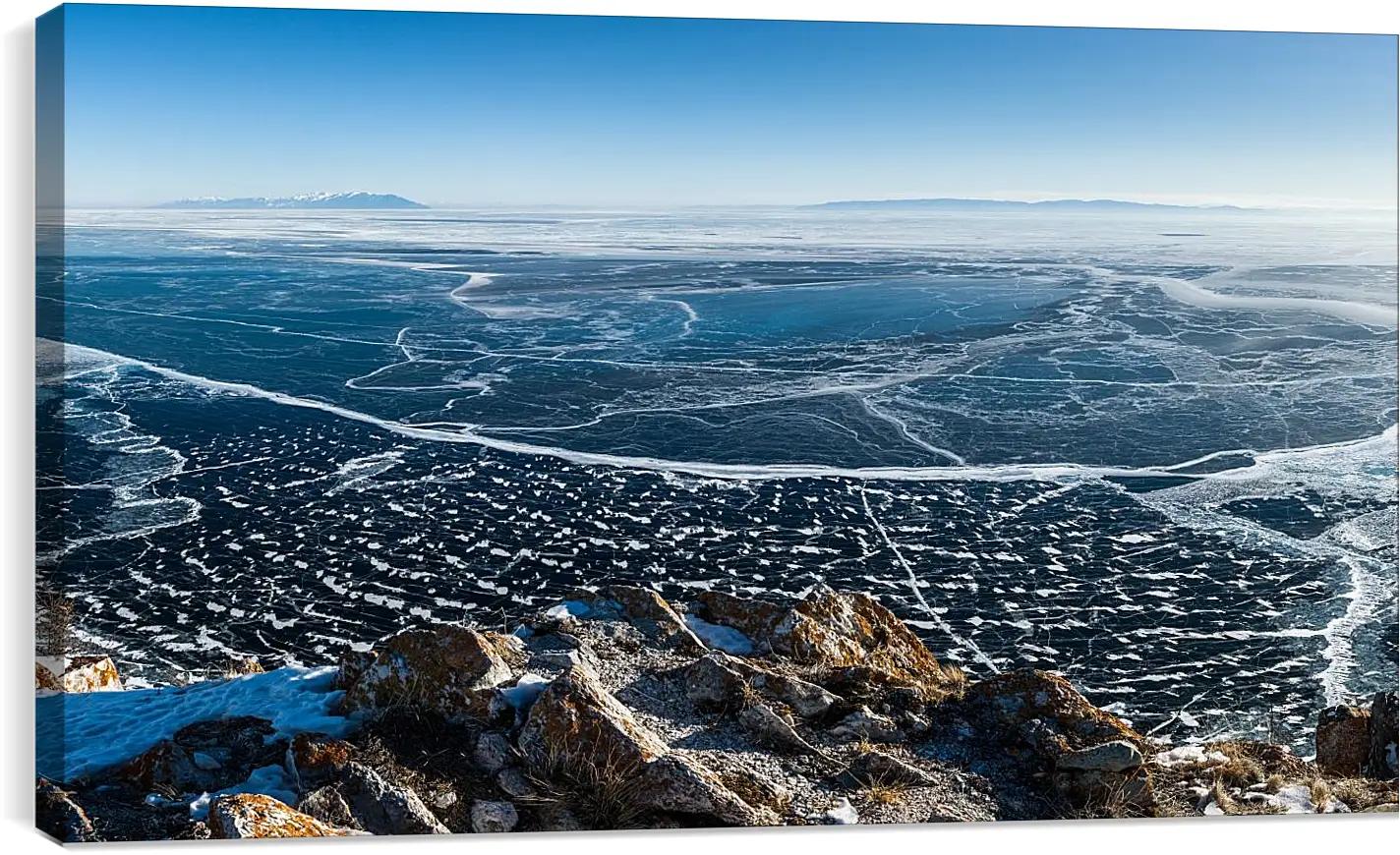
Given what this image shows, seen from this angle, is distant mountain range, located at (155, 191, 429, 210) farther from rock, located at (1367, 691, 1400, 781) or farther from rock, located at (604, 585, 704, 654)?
rock, located at (1367, 691, 1400, 781)

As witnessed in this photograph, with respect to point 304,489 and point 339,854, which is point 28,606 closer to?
point 339,854

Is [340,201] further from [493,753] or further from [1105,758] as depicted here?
[1105,758]

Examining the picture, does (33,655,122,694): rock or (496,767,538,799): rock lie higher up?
(33,655,122,694): rock

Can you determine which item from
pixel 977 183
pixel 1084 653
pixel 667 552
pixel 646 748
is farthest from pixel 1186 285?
pixel 646 748

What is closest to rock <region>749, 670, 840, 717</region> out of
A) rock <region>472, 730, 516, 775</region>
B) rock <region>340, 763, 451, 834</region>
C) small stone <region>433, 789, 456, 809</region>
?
rock <region>472, 730, 516, 775</region>

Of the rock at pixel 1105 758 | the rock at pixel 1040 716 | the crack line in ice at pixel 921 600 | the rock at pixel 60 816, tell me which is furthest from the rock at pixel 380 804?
the crack line in ice at pixel 921 600

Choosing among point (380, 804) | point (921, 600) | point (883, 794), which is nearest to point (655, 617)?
point (883, 794)
